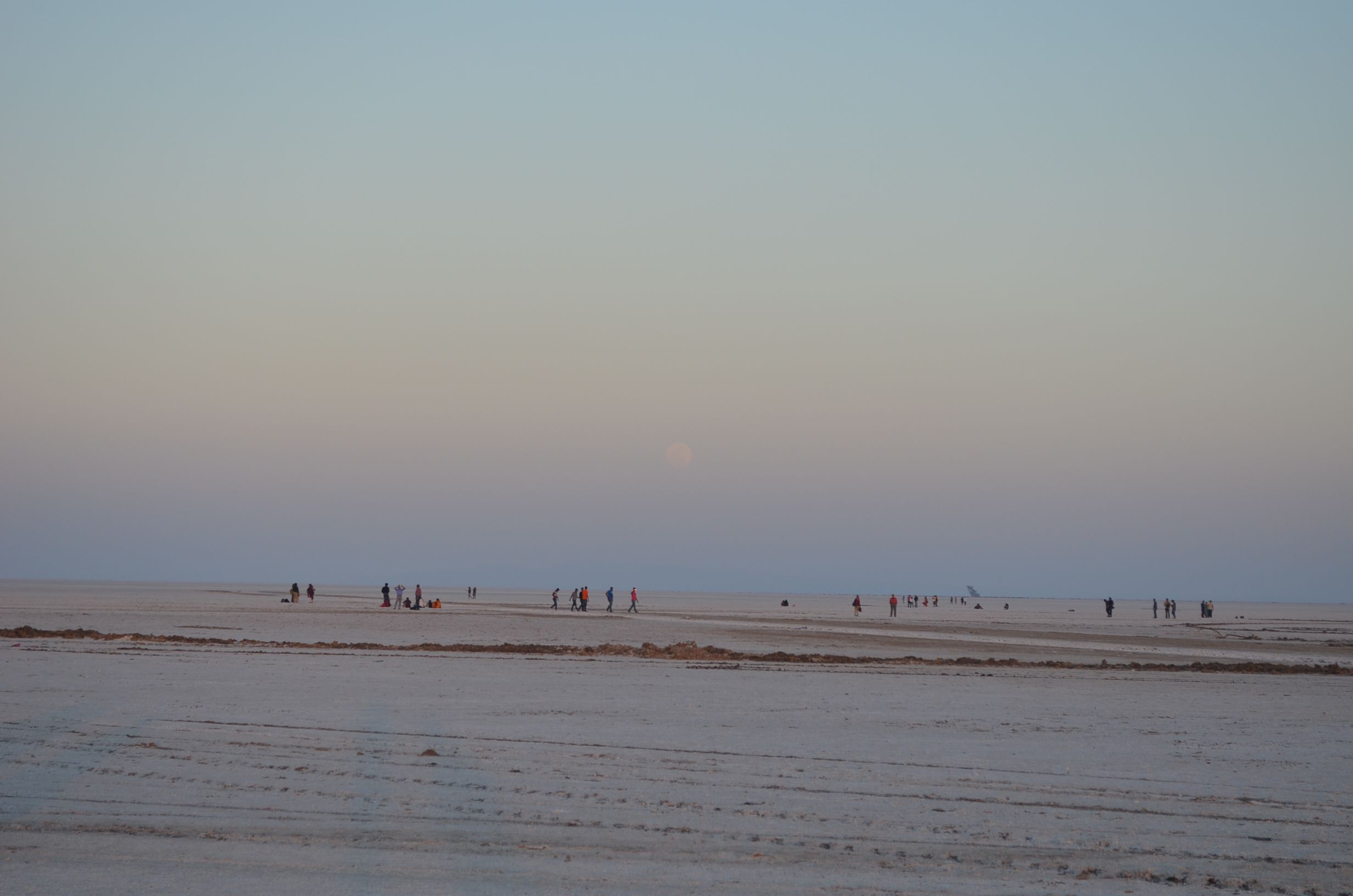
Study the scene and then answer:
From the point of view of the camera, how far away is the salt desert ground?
9219 millimetres

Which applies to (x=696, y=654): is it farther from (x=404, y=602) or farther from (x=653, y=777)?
(x=404, y=602)

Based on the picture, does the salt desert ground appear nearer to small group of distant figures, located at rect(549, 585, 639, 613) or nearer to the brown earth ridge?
the brown earth ridge

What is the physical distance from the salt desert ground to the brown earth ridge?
2.21 meters

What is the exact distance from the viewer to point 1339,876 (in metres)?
9.34

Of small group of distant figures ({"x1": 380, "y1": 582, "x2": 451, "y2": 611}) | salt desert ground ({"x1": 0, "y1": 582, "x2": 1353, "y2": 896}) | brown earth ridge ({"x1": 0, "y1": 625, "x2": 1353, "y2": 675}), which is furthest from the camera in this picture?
small group of distant figures ({"x1": 380, "y1": 582, "x2": 451, "y2": 611})

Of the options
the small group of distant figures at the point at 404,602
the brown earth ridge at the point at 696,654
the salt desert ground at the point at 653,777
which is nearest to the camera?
the salt desert ground at the point at 653,777

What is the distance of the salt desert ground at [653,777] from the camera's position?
9.22m

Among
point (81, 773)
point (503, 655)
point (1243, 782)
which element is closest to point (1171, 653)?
point (503, 655)

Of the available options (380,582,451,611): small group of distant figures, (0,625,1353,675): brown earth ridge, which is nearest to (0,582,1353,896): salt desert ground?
(0,625,1353,675): brown earth ridge

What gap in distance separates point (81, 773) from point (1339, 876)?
13.4 metres

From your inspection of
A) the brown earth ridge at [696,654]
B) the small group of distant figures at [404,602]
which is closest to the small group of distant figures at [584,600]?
the small group of distant figures at [404,602]

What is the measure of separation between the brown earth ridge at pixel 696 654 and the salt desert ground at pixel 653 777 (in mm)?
2214

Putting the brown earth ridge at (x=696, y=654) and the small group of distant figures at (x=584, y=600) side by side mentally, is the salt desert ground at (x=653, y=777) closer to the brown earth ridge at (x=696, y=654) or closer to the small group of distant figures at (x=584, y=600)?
the brown earth ridge at (x=696, y=654)

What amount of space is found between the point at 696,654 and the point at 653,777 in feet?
68.6
